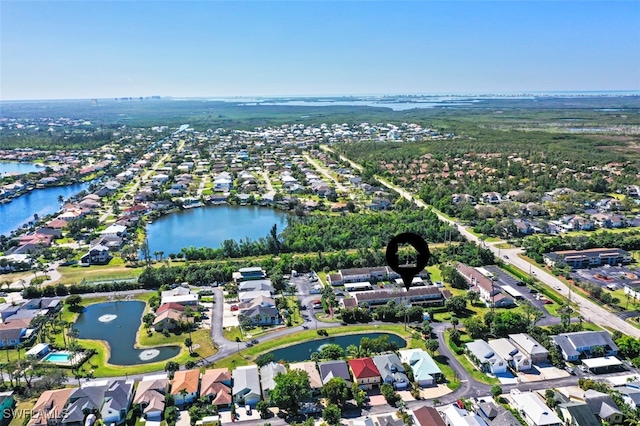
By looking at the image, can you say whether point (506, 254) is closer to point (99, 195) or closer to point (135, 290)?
point (135, 290)

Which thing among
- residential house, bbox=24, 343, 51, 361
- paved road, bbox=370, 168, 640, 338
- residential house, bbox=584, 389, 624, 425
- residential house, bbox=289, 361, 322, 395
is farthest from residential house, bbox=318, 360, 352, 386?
paved road, bbox=370, 168, 640, 338

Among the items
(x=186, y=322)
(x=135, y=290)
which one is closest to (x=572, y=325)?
(x=186, y=322)

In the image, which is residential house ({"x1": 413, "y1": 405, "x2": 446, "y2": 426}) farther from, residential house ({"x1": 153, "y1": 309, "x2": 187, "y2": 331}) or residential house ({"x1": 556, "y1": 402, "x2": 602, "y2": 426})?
residential house ({"x1": 153, "y1": 309, "x2": 187, "y2": 331})

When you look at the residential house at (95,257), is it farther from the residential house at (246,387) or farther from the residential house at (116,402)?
the residential house at (246,387)

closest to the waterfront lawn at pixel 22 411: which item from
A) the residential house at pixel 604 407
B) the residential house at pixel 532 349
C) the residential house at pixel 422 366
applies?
the residential house at pixel 422 366

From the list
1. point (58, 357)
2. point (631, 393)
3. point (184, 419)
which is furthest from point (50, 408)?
point (631, 393)

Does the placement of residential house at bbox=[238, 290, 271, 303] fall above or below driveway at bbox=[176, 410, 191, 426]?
above

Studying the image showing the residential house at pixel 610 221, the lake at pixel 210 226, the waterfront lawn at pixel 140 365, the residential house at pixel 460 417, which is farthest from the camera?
the residential house at pixel 610 221
